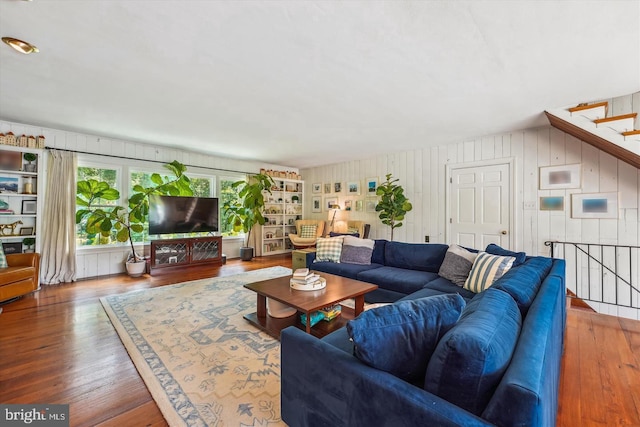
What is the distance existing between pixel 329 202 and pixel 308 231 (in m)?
1.01

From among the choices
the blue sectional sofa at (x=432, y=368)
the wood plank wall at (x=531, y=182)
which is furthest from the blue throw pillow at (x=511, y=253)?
the wood plank wall at (x=531, y=182)

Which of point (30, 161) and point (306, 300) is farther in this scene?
point (30, 161)

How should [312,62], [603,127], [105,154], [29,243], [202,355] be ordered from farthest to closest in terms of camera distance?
[105,154]
[29,243]
[603,127]
[312,62]
[202,355]

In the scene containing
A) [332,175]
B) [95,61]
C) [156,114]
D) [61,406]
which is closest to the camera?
[61,406]

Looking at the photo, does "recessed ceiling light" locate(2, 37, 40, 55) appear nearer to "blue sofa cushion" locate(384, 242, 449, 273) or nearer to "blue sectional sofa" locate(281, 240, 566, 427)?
"blue sectional sofa" locate(281, 240, 566, 427)

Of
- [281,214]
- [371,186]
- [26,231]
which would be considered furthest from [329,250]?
[26,231]

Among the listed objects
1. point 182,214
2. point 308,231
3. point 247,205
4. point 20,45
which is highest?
point 20,45

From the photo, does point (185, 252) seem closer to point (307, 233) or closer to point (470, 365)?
point (307, 233)

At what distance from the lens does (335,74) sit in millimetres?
2527

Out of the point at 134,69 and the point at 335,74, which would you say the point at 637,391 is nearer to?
the point at 335,74

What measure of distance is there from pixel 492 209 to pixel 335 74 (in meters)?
3.63

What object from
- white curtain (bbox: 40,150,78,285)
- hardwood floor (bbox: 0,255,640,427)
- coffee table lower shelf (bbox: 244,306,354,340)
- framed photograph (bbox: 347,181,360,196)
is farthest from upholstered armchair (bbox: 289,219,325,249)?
white curtain (bbox: 40,150,78,285)

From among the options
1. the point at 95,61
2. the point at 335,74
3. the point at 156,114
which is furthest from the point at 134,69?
the point at 335,74

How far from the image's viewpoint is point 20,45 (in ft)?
6.81
